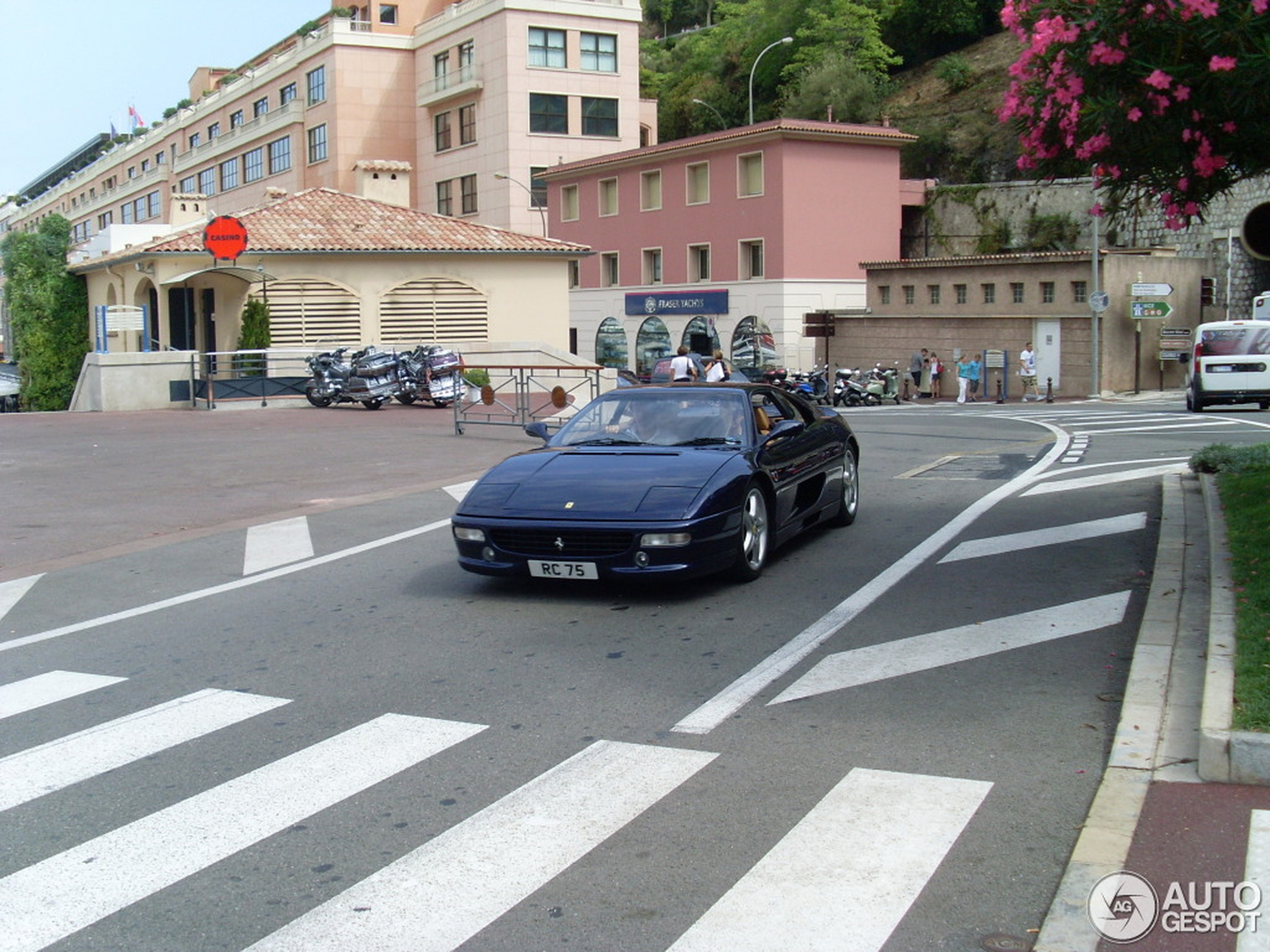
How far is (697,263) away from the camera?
55656 millimetres

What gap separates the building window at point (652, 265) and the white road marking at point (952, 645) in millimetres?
49957

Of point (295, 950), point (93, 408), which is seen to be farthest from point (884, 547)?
point (93, 408)

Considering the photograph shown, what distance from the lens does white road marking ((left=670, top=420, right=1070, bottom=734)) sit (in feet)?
20.9

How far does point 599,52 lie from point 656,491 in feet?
191

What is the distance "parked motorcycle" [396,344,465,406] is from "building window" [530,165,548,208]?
110 ft

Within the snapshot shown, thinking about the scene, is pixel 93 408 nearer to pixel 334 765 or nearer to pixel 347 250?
pixel 347 250

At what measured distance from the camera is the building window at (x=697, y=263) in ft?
181

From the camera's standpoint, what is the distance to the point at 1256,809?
4902mm

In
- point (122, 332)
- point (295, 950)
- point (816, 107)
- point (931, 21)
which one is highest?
point (931, 21)

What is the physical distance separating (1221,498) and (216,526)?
9110 mm

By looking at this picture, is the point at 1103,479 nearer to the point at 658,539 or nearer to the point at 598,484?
the point at 598,484

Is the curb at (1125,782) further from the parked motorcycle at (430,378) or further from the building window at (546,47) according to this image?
the building window at (546,47)

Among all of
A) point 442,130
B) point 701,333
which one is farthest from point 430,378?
point 442,130

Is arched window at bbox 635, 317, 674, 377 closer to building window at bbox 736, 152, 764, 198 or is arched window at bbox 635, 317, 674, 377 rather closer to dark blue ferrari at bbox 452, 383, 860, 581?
building window at bbox 736, 152, 764, 198
